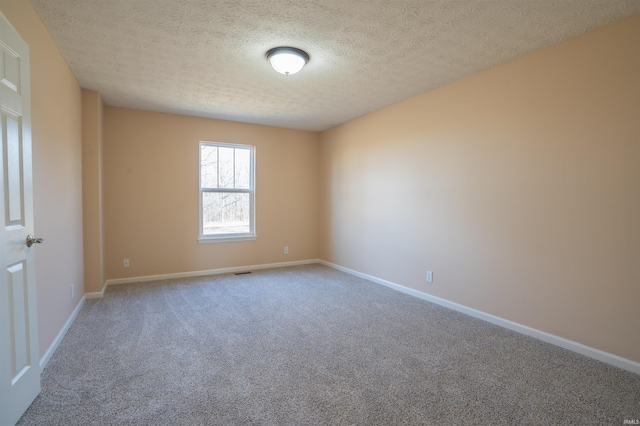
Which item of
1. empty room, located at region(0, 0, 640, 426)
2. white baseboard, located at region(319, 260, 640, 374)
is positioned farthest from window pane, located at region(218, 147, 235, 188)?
white baseboard, located at region(319, 260, 640, 374)

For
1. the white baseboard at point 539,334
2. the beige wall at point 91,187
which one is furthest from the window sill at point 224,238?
the white baseboard at point 539,334

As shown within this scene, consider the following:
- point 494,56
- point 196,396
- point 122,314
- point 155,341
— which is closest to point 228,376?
point 196,396

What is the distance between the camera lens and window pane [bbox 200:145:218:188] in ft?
16.4

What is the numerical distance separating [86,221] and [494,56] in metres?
4.67

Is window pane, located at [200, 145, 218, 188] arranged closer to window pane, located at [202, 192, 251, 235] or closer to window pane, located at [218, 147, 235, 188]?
window pane, located at [218, 147, 235, 188]

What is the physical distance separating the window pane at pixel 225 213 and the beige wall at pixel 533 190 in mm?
2440

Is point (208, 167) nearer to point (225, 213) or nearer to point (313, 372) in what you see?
point (225, 213)

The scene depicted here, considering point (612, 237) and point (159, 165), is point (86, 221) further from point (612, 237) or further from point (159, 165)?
point (612, 237)

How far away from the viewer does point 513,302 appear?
2.92m

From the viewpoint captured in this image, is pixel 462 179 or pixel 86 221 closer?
pixel 462 179

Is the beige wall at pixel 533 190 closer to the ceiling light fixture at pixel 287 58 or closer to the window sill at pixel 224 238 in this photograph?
the ceiling light fixture at pixel 287 58

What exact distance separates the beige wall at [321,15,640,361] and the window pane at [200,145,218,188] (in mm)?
2705

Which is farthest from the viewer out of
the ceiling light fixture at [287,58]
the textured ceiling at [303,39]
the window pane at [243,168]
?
the window pane at [243,168]

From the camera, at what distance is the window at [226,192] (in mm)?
5023
